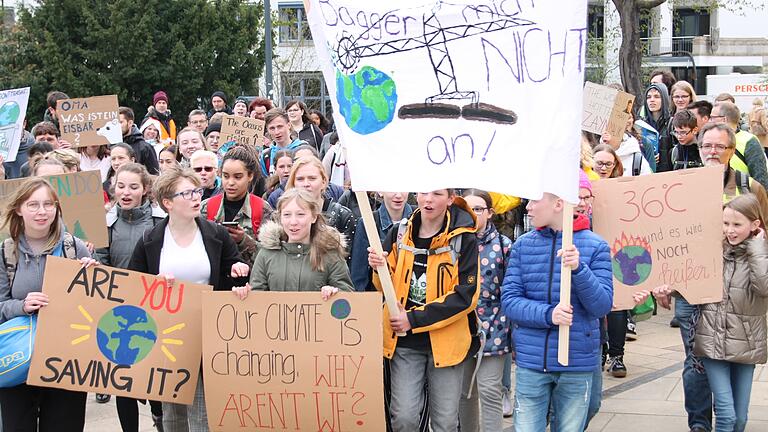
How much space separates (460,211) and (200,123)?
831 centimetres

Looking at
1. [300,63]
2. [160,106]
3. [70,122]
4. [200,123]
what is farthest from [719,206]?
[300,63]

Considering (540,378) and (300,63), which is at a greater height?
(300,63)

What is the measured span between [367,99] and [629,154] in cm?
580

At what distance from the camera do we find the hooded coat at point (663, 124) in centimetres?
1178

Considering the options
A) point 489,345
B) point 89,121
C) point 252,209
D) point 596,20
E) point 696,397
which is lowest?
point 696,397

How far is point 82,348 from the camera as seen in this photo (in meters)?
5.45

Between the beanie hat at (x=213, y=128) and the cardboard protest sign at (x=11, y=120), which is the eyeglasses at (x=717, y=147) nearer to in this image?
the cardboard protest sign at (x=11, y=120)

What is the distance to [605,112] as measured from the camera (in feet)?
33.3

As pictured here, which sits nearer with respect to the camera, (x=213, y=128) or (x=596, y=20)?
(x=213, y=128)

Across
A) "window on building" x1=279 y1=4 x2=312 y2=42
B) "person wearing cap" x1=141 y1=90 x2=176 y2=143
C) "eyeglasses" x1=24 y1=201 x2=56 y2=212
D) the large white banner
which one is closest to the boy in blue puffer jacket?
the large white banner

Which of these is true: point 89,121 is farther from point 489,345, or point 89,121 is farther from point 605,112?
point 489,345

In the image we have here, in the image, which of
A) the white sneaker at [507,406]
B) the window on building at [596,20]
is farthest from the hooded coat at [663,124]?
the window on building at [596,20]

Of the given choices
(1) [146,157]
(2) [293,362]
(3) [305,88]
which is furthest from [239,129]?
(3) [305,88]

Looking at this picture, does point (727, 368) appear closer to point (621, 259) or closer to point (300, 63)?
point (621, 259)
